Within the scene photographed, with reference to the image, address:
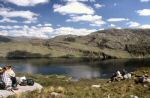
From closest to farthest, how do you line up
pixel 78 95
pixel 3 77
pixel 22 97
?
pixel 22 97 → pixel 78 95 → pixel 3 77

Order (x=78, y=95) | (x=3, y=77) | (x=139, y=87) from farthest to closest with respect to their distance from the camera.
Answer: (x=139, y=87)
(x=3, y=77)
(x=78, y=95)

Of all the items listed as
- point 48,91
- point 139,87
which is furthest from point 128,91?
point 48,91

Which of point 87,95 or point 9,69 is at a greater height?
point 9,69

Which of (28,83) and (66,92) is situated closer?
(66,92)

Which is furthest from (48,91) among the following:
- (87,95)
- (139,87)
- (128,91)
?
(139,87)

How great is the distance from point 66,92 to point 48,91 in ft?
4.63

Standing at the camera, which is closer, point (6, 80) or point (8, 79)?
point (6, 80)

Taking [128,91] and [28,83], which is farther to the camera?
[28,83]

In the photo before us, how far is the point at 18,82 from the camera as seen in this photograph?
3014 cm

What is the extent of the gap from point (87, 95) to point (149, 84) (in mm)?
8744

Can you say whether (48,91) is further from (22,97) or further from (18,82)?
(18,82)

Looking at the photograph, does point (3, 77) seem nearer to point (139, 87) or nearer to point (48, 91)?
point (48, 91)

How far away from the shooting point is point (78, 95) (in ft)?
77.9

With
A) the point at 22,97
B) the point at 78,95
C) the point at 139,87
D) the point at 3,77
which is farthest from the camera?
the point at 139,87
